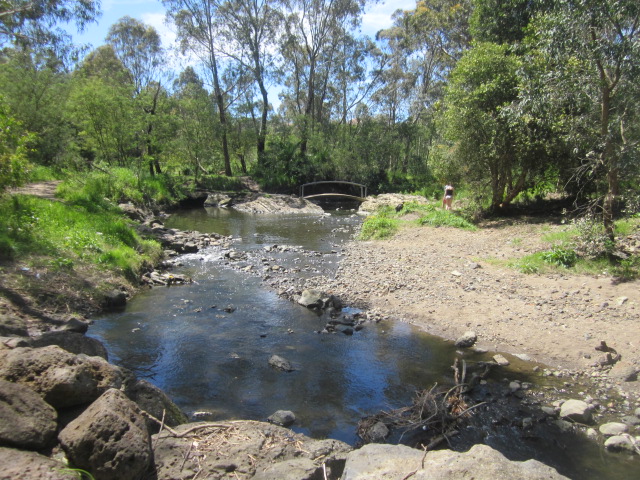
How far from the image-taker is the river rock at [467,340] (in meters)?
9.11

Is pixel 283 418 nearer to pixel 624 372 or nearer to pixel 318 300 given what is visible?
pixel 318 300

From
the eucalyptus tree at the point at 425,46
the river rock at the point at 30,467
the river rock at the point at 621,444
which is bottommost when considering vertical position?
the river rock at the point at 621,444

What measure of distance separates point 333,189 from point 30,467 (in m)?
40.4

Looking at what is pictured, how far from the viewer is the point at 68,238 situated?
41.7ft

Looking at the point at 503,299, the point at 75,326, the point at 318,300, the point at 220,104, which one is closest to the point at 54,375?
the point at 75,326

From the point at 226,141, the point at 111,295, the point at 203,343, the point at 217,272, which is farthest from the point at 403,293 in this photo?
the point at 226,141

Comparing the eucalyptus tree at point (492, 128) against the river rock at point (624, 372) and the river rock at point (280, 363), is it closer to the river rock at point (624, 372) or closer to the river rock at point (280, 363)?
the river rock at point (624, 372)

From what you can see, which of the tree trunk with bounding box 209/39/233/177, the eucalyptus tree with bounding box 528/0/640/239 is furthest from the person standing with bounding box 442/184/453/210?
the tree trunk with bounding box 209/39/233/177

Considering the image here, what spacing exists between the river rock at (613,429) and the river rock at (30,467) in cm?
662

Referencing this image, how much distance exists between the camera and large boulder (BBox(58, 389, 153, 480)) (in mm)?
3658

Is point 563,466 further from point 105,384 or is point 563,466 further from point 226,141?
point 226,141

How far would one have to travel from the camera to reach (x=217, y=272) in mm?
15125

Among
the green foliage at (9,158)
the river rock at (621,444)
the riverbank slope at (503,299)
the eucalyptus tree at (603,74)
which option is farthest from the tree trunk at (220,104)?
the river rock at (621,444)

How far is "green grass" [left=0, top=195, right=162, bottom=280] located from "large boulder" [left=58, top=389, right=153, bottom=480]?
8.76 metres
